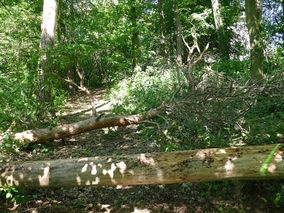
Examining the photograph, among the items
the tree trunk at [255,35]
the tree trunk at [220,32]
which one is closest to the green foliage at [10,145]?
the tree trunk at [255,35]

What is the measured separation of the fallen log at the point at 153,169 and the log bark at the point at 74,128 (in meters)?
1.60

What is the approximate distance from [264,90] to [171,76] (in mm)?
4333

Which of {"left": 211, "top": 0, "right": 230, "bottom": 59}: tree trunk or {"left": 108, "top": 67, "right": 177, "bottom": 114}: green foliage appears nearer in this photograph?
{"left": 108, "top": 67, "right": 177, "bottom": 114}: green foliage

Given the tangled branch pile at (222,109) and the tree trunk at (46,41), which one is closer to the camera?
the tangled branch pile at (222,109)

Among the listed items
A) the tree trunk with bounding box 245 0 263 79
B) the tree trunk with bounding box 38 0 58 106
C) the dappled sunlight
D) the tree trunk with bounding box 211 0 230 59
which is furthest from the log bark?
the tree trunk with bounding box 211 0 230 59

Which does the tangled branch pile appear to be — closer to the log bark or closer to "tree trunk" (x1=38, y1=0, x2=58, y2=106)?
the log bark

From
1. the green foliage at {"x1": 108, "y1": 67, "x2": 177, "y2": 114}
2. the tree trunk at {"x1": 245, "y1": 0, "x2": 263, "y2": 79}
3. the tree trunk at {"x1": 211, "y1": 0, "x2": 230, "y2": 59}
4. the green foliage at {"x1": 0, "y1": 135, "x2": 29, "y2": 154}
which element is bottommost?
the green foliage at {"x1": 0, "y1": 135, "x2": 29, "y2": 154}

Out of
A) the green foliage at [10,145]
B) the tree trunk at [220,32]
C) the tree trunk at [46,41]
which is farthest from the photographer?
the tree trunk at [220,32]

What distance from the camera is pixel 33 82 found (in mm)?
5180

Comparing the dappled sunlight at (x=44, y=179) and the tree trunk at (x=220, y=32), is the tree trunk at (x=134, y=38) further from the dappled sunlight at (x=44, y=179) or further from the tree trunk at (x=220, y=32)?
the dappled sunlight at (x=44, y=179)

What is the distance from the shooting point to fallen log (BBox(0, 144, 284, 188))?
94.3 inches

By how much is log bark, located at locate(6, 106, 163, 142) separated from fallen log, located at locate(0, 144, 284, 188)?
1.60 metres

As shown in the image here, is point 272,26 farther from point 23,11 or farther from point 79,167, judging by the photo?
point 23,11

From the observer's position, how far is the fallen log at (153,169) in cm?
239
